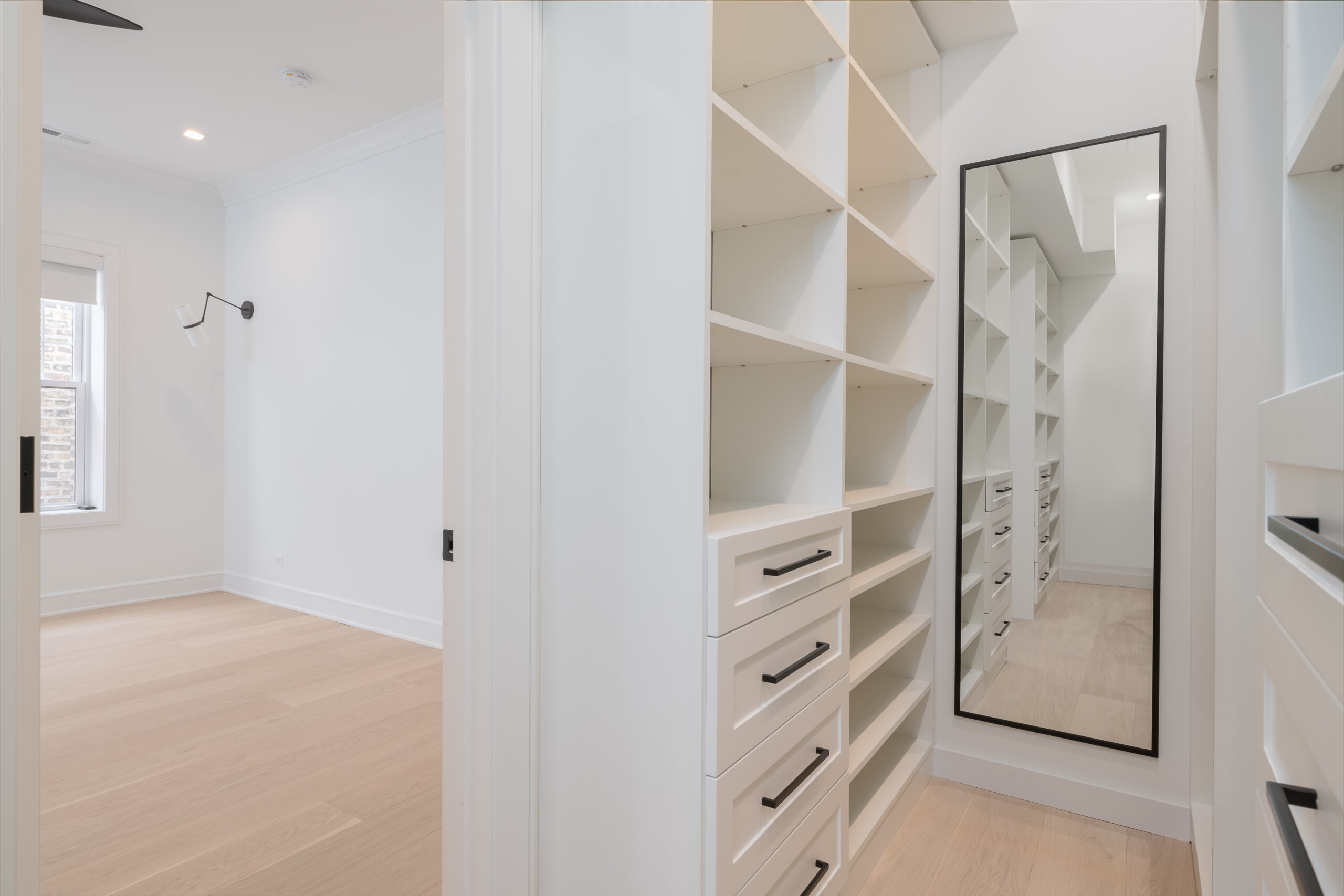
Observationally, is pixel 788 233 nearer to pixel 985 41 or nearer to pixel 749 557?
pixel 749 557

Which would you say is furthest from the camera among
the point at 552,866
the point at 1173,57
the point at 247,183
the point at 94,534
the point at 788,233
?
the point at 247,183

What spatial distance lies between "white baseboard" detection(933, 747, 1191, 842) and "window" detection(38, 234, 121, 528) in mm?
4910

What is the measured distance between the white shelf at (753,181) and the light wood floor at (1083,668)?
1487 mm

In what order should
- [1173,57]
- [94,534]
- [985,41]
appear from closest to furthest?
[1173,57]
[985,41]
[94,534]

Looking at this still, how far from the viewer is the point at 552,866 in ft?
4.14

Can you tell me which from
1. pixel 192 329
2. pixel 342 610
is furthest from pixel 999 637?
pixel 192 329

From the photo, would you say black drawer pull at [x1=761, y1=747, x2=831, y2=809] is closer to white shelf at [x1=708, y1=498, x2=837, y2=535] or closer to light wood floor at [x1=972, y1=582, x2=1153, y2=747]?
white shelf at [x1=708, y1=498, x2=837, y2=535]

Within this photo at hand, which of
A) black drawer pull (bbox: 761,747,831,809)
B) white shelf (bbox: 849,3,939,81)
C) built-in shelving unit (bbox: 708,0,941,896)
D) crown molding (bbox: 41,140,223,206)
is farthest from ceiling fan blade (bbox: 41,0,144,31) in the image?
black drawer pull (bbox: 761,747,831,809)

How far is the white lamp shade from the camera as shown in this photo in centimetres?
437

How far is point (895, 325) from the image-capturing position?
2.31 metres

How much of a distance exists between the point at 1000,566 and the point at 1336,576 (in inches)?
77.4

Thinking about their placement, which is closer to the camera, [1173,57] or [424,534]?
[1173,57]

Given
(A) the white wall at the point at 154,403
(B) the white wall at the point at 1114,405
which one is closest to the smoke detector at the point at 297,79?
(A) the white wall at the point at 154,403

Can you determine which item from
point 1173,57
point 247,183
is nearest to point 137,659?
point 247,183
